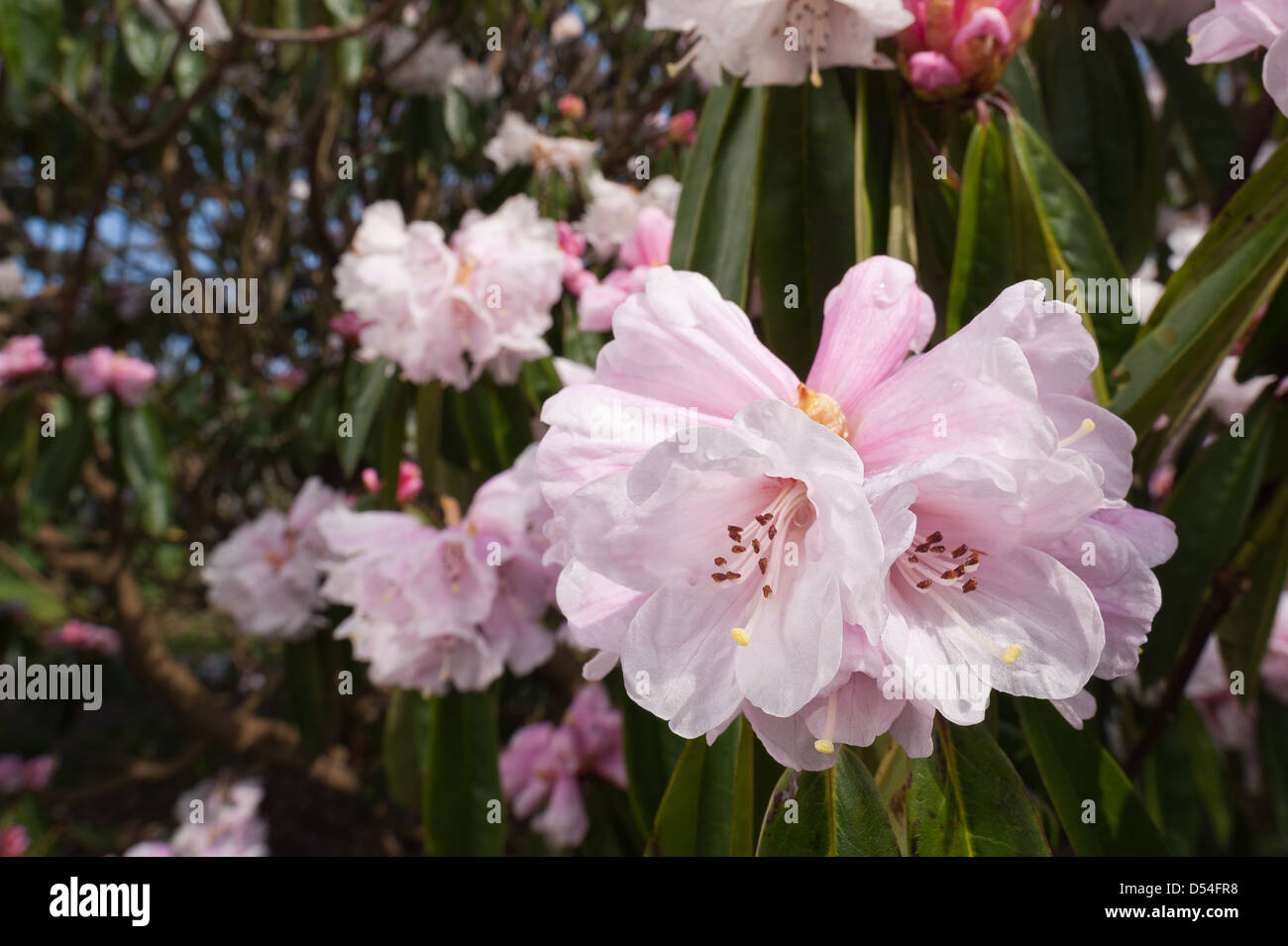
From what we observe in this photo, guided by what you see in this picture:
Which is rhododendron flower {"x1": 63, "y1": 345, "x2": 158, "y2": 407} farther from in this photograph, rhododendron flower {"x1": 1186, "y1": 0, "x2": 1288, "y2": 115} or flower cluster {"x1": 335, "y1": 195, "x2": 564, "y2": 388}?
rhododendron flower {"x1": 1186, "y1": 0, "x2": 1288, "y2": 115}

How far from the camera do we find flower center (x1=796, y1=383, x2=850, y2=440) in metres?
0.52

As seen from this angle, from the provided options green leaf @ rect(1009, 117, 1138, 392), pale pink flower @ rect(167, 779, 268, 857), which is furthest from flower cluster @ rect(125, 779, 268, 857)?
green leaf @ rect(1009, 117, 1138, 392)

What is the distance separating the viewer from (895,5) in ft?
2.35

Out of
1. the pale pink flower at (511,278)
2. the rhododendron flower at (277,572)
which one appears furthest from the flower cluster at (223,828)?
the pale pink flower at (511,278)

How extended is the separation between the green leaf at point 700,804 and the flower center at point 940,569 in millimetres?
245

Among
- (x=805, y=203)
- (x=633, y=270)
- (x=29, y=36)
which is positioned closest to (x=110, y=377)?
(x=29, y=36)

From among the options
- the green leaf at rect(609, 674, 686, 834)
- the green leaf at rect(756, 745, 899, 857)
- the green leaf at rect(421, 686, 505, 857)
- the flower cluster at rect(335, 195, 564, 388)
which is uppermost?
the flower cluster at rect(335, 195, 564, 388)

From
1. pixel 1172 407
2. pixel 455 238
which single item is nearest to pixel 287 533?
pixel 455 238

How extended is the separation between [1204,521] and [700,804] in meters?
0.64

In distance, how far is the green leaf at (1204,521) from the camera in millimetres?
872

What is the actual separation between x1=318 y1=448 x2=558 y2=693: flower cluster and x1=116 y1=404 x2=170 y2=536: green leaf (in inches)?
55.0

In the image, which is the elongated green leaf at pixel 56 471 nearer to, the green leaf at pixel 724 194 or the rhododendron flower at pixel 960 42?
the green leaf at pixel 724 194

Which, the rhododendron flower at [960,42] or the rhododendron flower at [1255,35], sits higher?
the rhododendron flower at [960,42]
